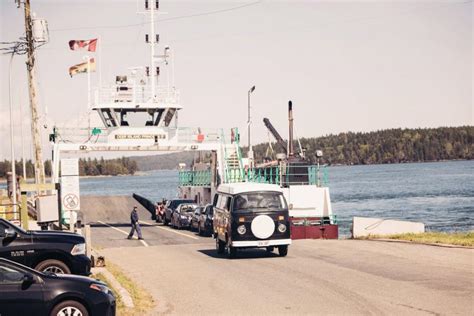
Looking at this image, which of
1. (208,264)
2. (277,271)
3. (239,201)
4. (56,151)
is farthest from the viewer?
(56,151)

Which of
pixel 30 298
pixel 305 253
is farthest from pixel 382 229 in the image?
pixel 30 298

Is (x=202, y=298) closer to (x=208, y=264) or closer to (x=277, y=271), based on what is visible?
(x=277, y=271)

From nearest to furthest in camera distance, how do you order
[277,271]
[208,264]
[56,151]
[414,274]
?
[414,274]
[277,271]
[208,264]
[56,151]

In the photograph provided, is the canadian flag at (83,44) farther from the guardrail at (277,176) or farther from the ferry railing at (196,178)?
the ferry railing at (196,178)

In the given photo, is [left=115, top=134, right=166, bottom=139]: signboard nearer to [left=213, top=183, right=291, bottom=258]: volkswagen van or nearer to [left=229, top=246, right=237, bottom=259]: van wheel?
[left=213, top=183, right=291, bottom=258]: volkswagen van

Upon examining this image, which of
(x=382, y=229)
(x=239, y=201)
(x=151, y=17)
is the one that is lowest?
(x=382, y=229)

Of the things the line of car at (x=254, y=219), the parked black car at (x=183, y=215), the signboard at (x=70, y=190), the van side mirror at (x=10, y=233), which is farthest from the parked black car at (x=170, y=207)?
the van side mirror at (x=10, y=233)

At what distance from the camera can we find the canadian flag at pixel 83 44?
142 ft

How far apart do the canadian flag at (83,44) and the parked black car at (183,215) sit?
10817mm

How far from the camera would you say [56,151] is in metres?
43.8

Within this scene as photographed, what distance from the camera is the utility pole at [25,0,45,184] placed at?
1470 inches

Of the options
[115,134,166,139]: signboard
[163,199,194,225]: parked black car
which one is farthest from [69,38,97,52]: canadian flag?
[163,199,194,225]: parked black car

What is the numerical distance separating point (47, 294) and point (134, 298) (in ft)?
13.2

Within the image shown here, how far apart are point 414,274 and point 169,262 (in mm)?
8073
